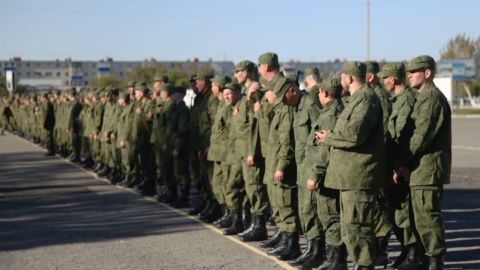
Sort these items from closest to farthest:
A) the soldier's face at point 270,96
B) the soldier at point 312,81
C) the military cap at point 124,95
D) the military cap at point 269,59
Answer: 1. the soldier at point 312,81
2. the soldier's face at point 270,96
3. the military cap at point 269,59
4. the military cap at point 124,95

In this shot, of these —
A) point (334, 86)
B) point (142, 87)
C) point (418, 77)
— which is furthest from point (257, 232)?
point (142, 87)

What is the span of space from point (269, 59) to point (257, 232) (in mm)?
2171

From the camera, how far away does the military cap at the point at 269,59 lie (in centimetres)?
1016

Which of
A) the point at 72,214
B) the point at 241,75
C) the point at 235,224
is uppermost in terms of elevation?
the point at 241,75

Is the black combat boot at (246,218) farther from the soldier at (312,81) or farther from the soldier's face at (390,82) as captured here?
the soldier's face at (390,82)

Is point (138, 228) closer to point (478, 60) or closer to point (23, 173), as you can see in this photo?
point (23, 173)

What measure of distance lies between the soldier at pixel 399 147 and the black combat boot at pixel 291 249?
1089mm

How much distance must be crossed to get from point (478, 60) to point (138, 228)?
10523cm

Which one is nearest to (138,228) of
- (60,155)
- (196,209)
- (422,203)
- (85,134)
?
(196,209)

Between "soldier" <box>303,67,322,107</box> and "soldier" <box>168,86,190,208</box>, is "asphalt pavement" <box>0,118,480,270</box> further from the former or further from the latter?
"soldier" <box>303,67,322,107</box>

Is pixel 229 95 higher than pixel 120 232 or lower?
higher

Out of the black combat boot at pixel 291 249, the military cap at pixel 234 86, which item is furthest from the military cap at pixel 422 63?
the military cap at pixel 234 86

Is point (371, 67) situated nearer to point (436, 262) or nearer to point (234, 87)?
point (234, 87)

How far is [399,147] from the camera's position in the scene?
8.36m
